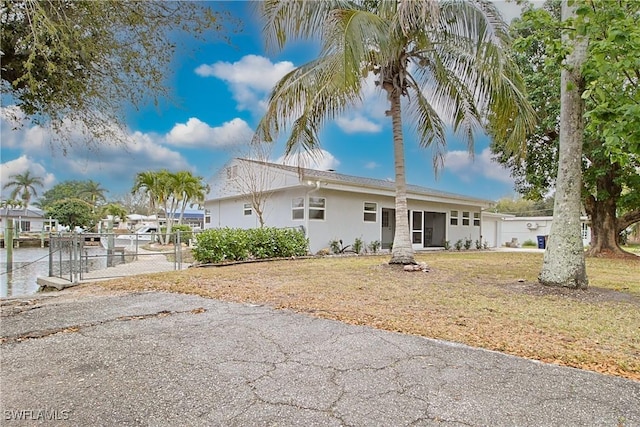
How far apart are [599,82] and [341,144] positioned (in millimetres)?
15120

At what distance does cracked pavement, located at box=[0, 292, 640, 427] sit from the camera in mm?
2287

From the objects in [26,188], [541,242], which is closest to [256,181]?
[541,242]

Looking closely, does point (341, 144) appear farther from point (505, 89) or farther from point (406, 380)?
point (406, 380)

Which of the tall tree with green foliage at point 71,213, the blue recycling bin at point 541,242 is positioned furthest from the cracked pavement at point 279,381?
the tall tree with green foliage at point 71,213

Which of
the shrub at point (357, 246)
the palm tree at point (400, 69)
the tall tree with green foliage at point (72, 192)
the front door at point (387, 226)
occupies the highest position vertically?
the tall tree with green foliage at point (72, 192)

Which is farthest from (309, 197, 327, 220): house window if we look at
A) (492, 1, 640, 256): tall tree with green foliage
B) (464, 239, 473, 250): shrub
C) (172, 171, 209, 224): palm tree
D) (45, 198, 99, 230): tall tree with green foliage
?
(45, 198, 99, 230): tall tree with green foliage

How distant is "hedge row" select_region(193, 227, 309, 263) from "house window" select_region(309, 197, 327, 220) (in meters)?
1.07

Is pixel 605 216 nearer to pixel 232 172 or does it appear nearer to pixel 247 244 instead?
pixel 247 244

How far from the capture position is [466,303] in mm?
→ 5551

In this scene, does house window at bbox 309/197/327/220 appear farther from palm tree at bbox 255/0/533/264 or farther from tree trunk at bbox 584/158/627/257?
tree trunk at bbox 584/158/627/257

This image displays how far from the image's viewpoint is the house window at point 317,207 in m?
14.1

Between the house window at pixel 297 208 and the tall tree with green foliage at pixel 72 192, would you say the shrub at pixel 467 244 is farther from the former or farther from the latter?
the tall tree with green foliage at pixel 72 192

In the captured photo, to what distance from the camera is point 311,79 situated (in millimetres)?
8297

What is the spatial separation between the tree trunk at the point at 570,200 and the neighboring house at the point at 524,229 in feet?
70.5
